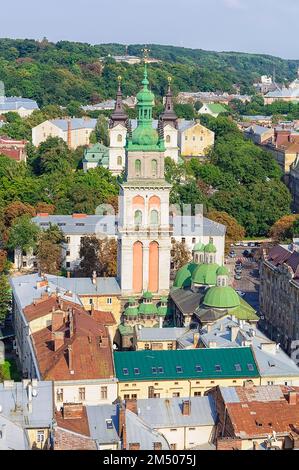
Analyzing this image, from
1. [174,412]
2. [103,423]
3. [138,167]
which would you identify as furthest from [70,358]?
[138,167]

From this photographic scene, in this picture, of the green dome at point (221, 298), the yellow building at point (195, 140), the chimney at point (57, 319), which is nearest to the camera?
the chimney at point (57, 319)

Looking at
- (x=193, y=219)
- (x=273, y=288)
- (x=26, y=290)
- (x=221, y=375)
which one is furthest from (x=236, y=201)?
(x=221, y=375)

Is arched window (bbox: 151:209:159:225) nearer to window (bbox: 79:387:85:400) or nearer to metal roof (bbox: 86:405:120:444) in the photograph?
window (bbox: 79:387:85:400)

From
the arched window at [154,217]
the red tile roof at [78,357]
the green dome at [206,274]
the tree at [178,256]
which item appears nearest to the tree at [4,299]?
the arched window at [154,217]

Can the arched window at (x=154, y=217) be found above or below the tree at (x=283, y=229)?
above

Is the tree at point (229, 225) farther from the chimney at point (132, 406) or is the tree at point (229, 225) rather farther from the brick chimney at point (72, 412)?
the brick chimney at point (72, 412)

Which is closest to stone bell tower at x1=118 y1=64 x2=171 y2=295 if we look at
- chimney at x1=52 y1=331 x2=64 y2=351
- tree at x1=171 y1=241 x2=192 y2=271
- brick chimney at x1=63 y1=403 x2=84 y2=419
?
tree at x1=171 y1=241 x2=192 y2=271

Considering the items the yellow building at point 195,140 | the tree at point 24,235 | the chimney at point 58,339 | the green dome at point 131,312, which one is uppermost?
the yellow building at point 195,140
